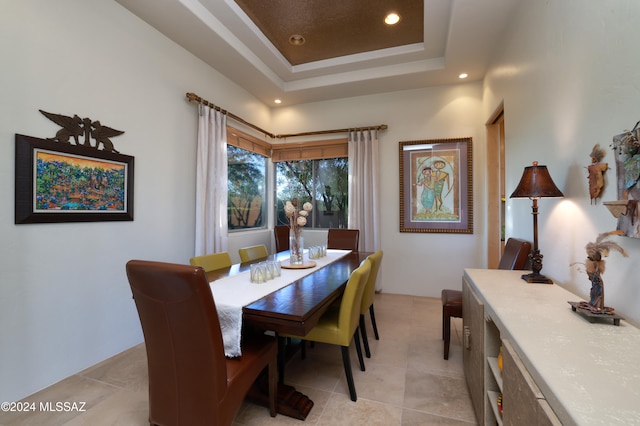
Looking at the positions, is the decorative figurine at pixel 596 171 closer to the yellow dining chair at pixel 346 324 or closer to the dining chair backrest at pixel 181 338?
the yellow dining chair at pixel 346 324

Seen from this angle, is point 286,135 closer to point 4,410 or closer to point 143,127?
point 143,127

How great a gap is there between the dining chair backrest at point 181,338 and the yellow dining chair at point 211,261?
2.83 ft

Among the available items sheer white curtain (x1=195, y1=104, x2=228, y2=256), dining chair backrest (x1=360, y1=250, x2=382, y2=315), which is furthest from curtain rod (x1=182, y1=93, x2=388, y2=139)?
dining chair backrest (x1=360, y1=250, x2=382, y2=315)

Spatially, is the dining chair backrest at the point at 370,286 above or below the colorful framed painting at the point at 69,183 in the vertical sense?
below

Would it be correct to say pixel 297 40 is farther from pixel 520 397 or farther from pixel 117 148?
pixel 520 397

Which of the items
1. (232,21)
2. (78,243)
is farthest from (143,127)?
→ (232,21)

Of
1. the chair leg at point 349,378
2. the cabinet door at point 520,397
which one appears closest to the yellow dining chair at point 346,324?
the chair leg at point 349,378

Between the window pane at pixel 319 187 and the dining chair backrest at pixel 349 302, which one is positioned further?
the window pane at pixel 319 187

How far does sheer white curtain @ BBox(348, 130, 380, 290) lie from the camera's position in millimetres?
4051

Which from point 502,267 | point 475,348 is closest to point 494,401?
point 475,348

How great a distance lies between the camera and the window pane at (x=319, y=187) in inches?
176

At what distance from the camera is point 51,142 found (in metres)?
1.97

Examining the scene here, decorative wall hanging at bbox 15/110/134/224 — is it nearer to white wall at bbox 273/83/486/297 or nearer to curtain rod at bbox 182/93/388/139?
Answer: curtain rod at bbox 182/93/388/139

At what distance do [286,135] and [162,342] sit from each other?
12.5ft
